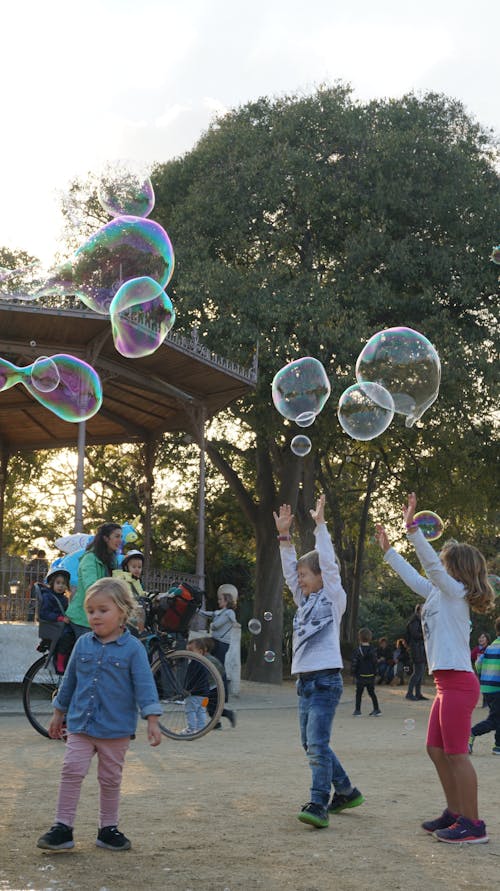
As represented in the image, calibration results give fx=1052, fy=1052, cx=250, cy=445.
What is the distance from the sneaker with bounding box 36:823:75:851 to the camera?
4613 millimetres

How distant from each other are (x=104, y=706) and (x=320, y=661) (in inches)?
53.7

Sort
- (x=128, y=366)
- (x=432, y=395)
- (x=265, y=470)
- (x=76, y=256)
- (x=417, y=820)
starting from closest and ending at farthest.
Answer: (x=417, y=820) → (x=432, y=395) → (x=76, y=256) → (x=128, y=366) → (x=265, y=470)

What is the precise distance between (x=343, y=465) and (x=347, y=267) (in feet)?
30.9

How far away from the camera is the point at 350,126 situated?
23719 mm

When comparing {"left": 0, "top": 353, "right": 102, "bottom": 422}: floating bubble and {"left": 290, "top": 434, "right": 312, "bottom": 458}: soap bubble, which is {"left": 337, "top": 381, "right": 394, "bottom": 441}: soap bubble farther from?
{"left": 0, "top": 353, "right": 102, "bottom": 422}: floating bubble

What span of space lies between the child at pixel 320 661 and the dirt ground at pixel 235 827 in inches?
8.6

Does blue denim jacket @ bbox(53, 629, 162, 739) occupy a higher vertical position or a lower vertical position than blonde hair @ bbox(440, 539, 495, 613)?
lower

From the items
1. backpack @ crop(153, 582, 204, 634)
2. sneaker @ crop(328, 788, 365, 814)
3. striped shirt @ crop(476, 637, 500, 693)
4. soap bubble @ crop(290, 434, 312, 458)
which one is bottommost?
sneaker @ crop(328, 788, 365, 814)

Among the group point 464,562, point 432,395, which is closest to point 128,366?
point 432,395

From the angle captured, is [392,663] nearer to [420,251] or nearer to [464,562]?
[420,251]

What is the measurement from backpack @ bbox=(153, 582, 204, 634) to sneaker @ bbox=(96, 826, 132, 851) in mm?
4325

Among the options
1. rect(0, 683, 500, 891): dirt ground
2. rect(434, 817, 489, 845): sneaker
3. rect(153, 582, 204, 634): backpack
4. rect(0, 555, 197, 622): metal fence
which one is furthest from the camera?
rect(0, 555, 197, 622): metal fence

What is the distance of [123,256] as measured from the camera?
12938 mm

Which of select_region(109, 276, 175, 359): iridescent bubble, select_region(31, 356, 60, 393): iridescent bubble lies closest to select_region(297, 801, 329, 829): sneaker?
select_region(109, 276, 175, 359): iridescent bubble
